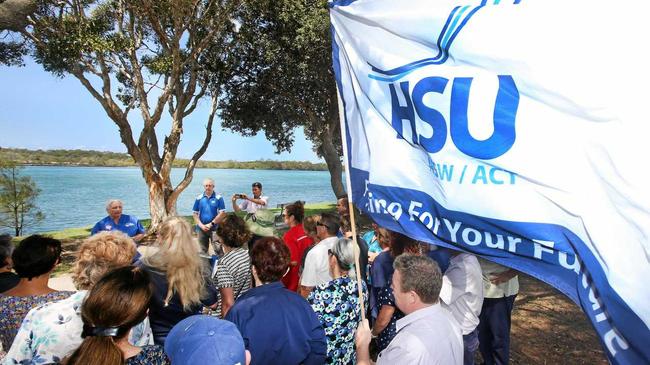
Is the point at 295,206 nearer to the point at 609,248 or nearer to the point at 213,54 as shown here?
the point at 609,248

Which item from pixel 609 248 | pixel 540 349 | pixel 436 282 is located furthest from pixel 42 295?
pixel 540 349

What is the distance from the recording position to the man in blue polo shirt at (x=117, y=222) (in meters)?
6.72

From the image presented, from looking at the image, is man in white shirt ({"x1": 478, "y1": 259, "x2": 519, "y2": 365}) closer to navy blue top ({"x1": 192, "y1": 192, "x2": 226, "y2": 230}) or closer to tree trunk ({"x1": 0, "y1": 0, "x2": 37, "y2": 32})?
navy blue top ({"x1": 192, "y1": 192, "x2": 226, "y2": 230})

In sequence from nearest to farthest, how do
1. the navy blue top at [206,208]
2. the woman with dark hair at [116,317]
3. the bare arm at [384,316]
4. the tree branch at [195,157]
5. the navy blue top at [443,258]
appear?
1. the woman with dark hair at [116,317]
2. the bare arm at [384,316]
3. the navy blue top at [443,258]
4. the navy blue top at [206,208]
5. the tree branch at [195,157]

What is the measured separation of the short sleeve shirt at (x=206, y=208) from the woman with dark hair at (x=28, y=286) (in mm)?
5919

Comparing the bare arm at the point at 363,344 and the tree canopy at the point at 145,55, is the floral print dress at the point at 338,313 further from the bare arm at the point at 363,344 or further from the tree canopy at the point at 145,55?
the tree canopy at the point at 145,55

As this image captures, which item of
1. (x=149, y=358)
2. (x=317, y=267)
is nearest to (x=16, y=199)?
(x=317, y=267)

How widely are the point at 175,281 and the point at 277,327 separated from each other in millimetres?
974

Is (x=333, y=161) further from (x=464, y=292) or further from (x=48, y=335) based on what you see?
(x=48, y=335)

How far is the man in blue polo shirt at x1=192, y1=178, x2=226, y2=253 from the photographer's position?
8.94 metres

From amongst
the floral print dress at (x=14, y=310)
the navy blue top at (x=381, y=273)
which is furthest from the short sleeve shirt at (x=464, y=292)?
the floral print dress at (x=14, y=310)

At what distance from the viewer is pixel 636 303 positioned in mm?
1648

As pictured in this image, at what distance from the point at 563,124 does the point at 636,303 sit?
2.75ft

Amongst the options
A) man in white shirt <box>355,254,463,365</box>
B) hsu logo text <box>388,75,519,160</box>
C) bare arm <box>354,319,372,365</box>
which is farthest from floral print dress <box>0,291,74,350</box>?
hsu logo text <box>388,75,519,160</box>
